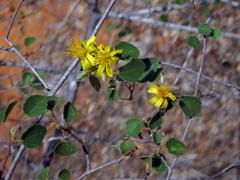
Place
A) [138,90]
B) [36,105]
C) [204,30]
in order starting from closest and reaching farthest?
[36,105] → [204,30] → [138,90]

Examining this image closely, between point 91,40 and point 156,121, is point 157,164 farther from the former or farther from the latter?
point 91,40

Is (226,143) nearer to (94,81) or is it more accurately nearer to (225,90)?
(225,90)

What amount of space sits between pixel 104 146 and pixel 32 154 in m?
0.46

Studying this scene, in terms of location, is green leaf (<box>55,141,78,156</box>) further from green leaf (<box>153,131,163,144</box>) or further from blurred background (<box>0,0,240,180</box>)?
blurred background (<box>0,0,240,180</box>)

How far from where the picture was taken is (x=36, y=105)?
0.79m

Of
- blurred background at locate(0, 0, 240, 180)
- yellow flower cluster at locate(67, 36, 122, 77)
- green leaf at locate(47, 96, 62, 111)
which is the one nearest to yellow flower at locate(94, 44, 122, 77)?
yellow flower cluster at locate(67, 36, 122, 77)

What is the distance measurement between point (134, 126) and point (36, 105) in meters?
0.20

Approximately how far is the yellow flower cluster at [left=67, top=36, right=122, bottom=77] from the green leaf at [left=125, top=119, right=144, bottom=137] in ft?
0.35

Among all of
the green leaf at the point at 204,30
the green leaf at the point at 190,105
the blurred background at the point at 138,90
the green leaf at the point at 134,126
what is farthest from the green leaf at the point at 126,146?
the blurred background at the point at 138,90

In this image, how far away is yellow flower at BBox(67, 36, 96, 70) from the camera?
844 millimetres

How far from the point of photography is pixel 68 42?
3.38m

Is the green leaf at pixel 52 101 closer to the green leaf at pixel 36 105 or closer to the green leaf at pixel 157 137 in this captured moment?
the green leaf at pixel 36 105

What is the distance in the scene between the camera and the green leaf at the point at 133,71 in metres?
0.80

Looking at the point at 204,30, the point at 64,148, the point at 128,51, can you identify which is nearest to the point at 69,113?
the point at 64,148
